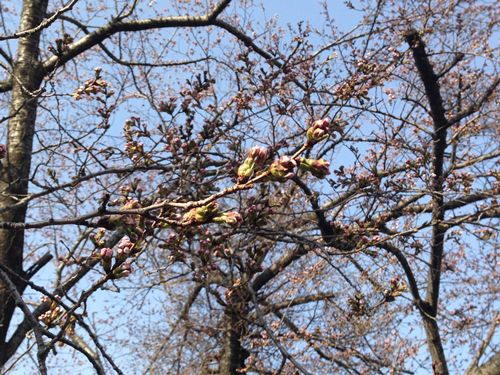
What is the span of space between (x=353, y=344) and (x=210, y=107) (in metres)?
4.47

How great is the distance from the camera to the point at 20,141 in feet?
16.4

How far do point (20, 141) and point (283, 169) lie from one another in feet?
13.7

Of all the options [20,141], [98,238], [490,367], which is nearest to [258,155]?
[98,238]

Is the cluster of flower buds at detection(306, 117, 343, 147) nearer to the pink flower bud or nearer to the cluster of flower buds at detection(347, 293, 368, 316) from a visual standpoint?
the pink flower bud

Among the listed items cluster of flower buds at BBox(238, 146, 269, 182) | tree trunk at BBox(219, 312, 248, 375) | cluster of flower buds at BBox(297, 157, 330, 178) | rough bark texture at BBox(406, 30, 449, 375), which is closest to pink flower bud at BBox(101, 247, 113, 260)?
cluster of flower buds at BBox(238, 146, 269, 182)

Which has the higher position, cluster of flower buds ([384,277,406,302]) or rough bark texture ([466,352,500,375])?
rough bark texture ([466,352,500,375])

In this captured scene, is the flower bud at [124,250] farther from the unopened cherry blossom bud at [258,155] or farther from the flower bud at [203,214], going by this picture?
the unopened cherry blossom bud at [258,155]

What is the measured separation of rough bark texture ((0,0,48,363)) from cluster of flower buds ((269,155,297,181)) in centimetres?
324

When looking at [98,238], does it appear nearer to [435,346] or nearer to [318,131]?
[318,131]

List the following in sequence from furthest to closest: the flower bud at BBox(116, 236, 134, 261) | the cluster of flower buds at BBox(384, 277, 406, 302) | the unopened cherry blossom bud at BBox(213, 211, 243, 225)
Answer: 1. the cluster of flower buds at BBox(384, 277, 406, 302)
2. the flower bud at BBox(116, 236, 134, 261)
3. the unopened cherry blossom bud at BBox(213, 211, 243, 225)

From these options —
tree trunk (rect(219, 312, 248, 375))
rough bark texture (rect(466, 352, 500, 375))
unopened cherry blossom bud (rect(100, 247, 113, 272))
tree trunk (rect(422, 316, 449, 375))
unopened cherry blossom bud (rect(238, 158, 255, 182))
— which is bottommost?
unopened cherry blossom bud (rect(100, 247, 113, 272))

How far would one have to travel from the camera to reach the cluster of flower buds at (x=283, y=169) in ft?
4.62

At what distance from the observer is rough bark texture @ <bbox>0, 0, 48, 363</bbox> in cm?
457

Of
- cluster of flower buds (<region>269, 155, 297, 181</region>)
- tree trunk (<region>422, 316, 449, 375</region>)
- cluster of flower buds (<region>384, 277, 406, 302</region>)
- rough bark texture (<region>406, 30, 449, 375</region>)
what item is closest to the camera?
cluster of flower buds (<region>269, 155, 297, 181</region>)
